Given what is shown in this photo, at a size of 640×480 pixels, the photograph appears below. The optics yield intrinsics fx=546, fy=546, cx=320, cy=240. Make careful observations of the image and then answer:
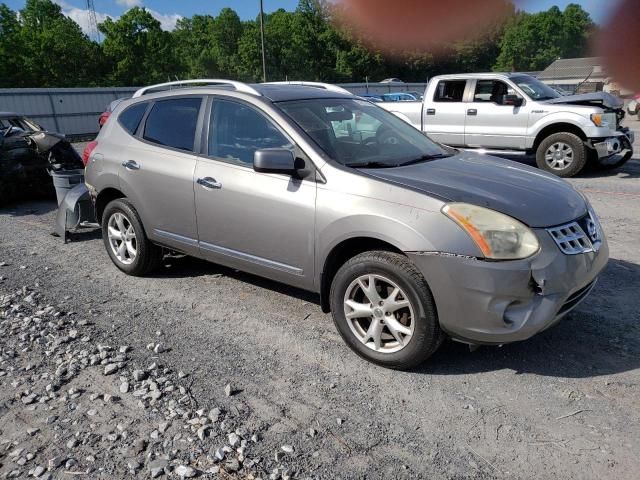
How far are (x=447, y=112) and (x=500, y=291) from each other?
846 cm

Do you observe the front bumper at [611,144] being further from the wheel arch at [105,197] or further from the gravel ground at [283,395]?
the wheel arch at [105,197]

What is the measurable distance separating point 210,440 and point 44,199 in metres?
8.04

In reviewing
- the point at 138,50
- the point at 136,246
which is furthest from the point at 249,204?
the point at 138,50

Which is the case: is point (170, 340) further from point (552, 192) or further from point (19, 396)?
point (552, 192)

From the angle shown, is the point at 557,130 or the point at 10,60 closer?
the point at 557,130

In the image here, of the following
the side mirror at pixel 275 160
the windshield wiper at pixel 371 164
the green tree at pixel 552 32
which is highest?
the green tree at pixel 552 32

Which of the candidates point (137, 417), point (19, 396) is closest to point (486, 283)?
point (137, 417)

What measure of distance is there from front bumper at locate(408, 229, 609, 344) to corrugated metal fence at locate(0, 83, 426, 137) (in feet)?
57.0

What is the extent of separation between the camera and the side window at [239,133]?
405cm

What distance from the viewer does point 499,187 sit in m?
3.48

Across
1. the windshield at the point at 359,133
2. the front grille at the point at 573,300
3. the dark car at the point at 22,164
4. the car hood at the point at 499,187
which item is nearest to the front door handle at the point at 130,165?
the windshield at the point at 359,133

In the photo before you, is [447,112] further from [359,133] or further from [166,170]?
[166,170]

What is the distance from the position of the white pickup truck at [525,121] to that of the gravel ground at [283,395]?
555 cm

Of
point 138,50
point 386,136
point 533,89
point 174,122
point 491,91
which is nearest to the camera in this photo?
point 386,136
